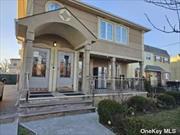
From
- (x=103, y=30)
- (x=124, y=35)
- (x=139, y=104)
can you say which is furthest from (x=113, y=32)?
(x=139, y=104)

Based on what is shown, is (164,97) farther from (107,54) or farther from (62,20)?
(62,20)

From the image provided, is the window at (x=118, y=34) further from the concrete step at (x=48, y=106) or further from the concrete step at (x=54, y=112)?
the concrete step at (x=54, y=112)

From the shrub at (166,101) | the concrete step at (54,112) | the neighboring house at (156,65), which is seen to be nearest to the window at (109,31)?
the shrub at (166,101)

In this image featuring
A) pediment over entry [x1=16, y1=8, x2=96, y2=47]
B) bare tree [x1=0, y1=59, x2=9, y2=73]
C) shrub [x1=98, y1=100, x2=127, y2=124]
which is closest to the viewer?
shrub [x1=98, y1=100, x2=127, y2=124]

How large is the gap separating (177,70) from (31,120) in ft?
129

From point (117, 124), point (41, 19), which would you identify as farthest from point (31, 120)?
point (41, 19)

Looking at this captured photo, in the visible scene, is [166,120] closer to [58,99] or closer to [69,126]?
[69,126]

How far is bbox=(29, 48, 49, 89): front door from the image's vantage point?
382 inches

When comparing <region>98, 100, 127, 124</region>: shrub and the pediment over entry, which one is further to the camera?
the pediment over entry

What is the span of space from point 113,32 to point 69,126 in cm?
915

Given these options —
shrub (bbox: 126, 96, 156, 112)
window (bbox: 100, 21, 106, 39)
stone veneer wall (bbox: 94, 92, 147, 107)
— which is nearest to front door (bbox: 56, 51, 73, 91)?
stone veneer wall (bbox: 94, 92, 147, 107)

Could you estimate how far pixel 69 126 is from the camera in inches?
231

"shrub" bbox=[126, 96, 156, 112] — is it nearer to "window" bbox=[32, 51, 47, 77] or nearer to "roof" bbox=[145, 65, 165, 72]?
"window" bbox=[32, 51, 47, 77]

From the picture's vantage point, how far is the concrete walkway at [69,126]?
540 centimetres
